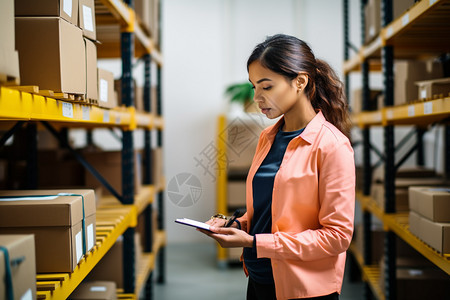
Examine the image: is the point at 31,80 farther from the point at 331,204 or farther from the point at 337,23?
the point at 337,23

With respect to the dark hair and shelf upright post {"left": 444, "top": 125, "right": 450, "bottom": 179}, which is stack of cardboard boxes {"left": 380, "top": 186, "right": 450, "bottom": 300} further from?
shelf upright post {"left": 444, "top": 125, "right": 450, "bottom": 179}

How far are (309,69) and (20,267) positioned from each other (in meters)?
1.14

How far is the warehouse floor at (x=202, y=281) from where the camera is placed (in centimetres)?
388

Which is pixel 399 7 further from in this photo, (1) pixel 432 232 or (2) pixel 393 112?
(1) pixel 432 232

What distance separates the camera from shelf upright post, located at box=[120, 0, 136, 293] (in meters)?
2.62

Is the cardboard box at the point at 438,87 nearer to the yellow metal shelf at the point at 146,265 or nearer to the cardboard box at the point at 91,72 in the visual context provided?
the cardboard box at the point at 91,72

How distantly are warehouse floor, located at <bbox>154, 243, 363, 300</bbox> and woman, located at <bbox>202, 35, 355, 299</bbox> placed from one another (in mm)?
2310

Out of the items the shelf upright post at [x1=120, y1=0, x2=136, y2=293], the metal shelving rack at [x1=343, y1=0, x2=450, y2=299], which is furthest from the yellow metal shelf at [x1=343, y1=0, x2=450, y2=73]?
the shelf upright post at [x1=120, y1=0, x2=136, y2=293]

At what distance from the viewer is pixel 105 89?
80.6 inches

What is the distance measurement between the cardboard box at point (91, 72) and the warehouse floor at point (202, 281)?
8.19 feet

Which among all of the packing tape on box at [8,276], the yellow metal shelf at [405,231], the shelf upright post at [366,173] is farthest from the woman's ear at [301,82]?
the shelf upright post at [366,173]

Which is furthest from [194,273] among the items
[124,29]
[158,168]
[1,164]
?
[124,29]

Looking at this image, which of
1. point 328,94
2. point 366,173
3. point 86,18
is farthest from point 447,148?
point 86,18

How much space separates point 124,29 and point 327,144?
1.64m
